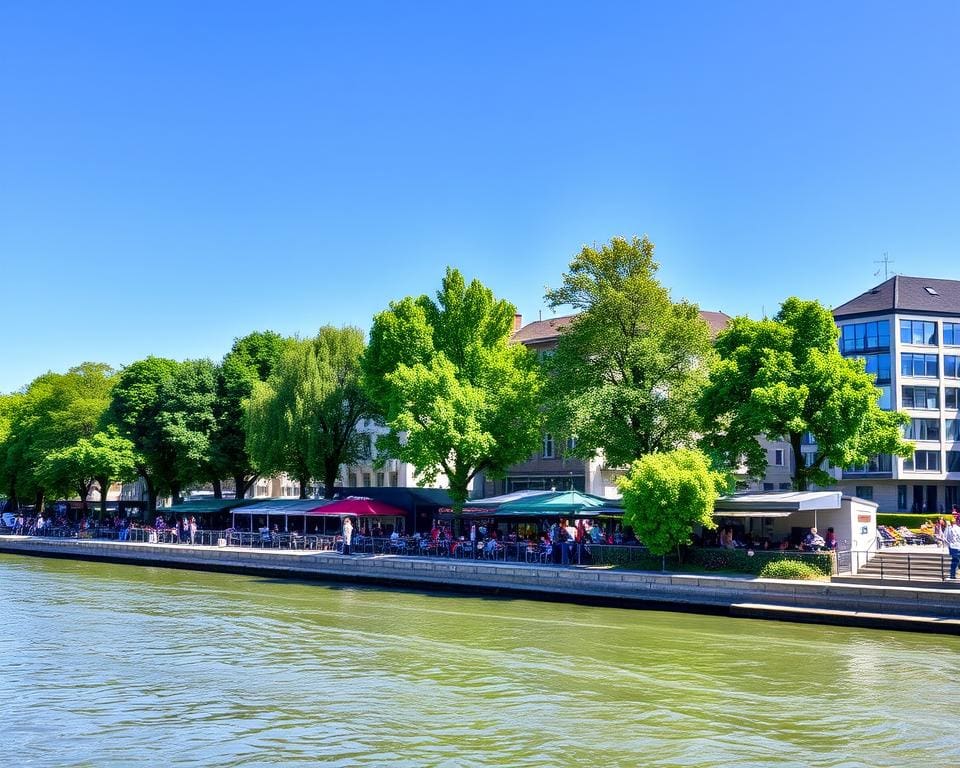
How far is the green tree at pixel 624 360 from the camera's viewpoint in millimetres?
41469

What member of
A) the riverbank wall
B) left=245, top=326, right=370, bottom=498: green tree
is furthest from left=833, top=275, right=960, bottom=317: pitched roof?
the riverbank wall

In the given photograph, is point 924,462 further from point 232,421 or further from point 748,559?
point 232,421

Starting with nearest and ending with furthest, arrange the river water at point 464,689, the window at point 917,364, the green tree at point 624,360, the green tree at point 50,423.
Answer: the river water at point 464,689
the green tree at point 624,360
the window at point 917,364
the green tree at point 50,423

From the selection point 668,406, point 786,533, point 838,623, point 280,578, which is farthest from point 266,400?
point 838,623

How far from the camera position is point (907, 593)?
29.0m

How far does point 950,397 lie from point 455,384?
42110 mm

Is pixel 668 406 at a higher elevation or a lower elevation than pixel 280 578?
higher

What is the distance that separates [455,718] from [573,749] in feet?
9.65

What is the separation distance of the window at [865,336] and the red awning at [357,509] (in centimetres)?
3600

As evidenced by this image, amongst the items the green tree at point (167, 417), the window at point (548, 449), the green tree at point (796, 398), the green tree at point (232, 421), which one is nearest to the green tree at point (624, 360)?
the green tree at point (796, 398)

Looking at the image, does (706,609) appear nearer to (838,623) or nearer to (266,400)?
(838,623)

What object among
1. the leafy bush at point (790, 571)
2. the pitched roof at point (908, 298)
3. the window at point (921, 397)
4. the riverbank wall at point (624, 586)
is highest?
the pitched roof at point (908, 298)

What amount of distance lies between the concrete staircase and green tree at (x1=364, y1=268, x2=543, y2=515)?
56.6ft

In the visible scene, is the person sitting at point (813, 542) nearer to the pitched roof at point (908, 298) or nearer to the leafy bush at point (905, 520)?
the leafy bush at point (905, 520)
